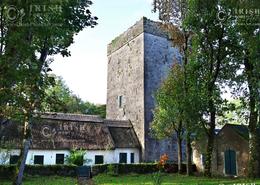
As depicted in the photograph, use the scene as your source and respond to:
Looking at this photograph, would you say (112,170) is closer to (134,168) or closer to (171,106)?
(134,168)

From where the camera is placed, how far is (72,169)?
26.2 m

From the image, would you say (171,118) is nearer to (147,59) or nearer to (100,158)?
(100,158)

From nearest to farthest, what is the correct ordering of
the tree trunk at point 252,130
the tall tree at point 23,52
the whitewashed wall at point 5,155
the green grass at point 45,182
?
the tall tree at point 23,52
the green grass at point 45,182
the tree trunk at point 252,130
the whitewashed wall at point 5,155

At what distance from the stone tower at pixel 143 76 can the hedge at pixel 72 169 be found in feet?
16.7

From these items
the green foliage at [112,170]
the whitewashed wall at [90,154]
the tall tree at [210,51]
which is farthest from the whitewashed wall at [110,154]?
the tall tree at [210,51]

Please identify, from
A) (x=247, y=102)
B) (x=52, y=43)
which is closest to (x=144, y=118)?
(x=247, y=102)

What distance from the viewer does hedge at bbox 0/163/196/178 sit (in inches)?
926

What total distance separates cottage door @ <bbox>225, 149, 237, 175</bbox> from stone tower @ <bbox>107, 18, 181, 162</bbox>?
10.0 metres

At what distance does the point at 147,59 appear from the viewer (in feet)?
123

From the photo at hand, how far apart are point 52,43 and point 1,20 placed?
2598mm

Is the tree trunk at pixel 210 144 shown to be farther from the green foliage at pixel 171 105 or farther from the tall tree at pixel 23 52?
the tall tree at pixel 23 52

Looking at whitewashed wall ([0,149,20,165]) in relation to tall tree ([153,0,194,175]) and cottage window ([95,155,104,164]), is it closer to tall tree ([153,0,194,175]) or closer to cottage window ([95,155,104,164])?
cottage window ([95,155,104,164])

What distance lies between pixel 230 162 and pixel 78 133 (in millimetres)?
15263

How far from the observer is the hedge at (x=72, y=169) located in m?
23.5
